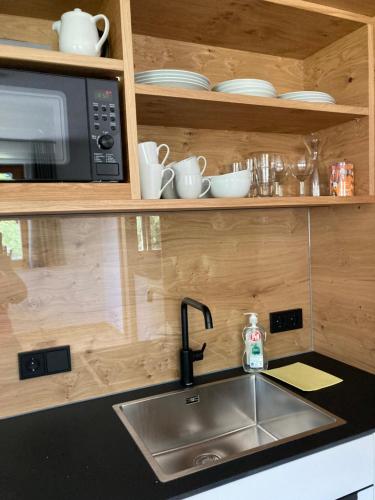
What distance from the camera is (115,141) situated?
0.96 metres

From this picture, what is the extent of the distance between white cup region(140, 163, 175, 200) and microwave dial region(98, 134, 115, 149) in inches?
4.6

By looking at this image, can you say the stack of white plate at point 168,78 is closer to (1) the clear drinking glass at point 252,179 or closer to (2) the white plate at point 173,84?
(2) the white plate at point 173,84

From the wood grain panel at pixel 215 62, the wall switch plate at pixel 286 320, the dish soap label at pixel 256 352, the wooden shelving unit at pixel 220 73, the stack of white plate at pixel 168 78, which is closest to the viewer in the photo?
the wooden shelving unit at pixel 220 73

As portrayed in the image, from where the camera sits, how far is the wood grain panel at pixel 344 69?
134 centimetres

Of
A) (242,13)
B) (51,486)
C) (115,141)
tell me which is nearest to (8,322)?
(51,486)

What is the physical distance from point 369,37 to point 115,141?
3.28 ft

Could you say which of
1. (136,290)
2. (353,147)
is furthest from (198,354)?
(353,147)

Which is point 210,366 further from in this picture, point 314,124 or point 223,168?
point 314,124

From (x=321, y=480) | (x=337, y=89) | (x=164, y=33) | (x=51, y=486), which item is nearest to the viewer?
(x=51, y=486)

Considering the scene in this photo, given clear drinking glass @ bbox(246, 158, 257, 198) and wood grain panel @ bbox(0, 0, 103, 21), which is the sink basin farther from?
wood grain panel @ bbox(0, 0, 103, 21)

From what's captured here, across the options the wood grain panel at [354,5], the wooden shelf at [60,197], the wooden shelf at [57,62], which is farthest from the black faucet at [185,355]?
the wood grain panel at [354,5]

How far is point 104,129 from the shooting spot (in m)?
0.94

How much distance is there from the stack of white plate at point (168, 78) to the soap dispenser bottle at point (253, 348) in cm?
86

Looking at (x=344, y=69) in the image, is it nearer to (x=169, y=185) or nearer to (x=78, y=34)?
(x=169, y=185)
